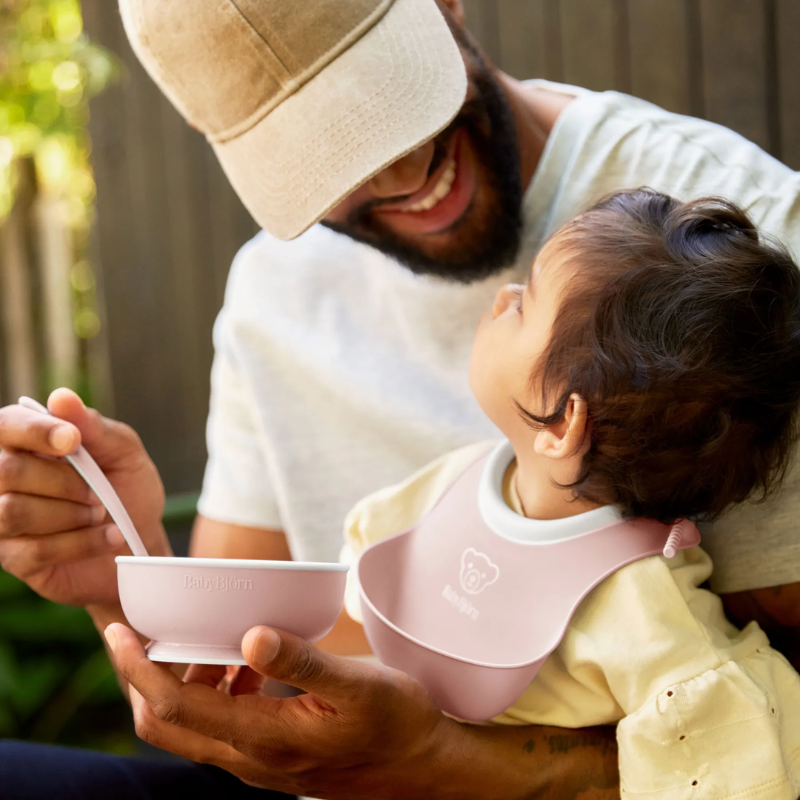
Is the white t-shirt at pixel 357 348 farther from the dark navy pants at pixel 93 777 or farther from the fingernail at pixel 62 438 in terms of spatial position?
the fingernail at pixel 62 438

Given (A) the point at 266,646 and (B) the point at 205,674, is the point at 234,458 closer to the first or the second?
(B) the point at 205,674

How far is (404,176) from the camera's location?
132cm

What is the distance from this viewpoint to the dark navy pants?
1.35 meters

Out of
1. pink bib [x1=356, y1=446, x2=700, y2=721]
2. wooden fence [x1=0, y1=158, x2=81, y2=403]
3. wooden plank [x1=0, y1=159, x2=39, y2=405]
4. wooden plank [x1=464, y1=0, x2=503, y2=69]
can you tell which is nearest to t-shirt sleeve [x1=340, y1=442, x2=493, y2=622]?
pink bib [x1=356, y1=446, x2=700, y2=721]

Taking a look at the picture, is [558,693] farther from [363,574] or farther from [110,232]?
[110,232]

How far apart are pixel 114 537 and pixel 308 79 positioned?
0.72 meters

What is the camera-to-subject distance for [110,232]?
3.55 m

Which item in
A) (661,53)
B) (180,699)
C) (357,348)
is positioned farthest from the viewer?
(661,53)

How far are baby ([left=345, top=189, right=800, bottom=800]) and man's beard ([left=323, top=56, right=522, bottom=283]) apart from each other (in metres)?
0.25

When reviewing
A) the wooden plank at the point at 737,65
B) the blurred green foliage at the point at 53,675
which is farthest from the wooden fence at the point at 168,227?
→ the blurred green foliage at the point at 53,675

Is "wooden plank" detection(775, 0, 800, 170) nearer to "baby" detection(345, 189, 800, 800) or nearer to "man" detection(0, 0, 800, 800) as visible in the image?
"man" detection(0, 0, 800, 800)

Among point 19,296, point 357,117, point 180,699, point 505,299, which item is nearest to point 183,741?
point 180,699

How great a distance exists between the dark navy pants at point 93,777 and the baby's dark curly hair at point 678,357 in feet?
2.94

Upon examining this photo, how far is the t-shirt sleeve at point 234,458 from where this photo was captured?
5.67 ft
